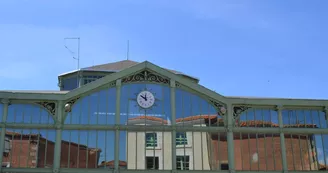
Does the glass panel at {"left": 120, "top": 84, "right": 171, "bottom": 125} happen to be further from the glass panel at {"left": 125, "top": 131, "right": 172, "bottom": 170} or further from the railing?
the glass panel at {"left": 125, "top": 131, "right": 172, "bottom": 170}

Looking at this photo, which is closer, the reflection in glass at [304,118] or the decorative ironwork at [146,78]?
the decorative ironwork at [146,78]

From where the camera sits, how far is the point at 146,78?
31062 mm

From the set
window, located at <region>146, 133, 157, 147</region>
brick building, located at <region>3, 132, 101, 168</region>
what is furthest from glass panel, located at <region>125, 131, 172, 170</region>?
brick building, located at <region>3, 132, 101, 168</region>

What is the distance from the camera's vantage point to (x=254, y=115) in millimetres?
31750

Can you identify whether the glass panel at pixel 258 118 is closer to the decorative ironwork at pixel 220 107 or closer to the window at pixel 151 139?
the decorative ironwork at pixel 220 107

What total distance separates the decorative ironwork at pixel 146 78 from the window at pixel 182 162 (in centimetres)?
525

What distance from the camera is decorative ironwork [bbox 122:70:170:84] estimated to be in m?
30.9

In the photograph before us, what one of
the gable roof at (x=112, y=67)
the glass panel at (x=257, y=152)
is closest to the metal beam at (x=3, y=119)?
the gable roof at (x=112, y=67)

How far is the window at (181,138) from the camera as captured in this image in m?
30.3

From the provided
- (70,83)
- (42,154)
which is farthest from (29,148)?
(70,83)

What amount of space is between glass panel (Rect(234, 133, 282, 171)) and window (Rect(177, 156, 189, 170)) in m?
3.41

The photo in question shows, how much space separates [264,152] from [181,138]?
230 inches

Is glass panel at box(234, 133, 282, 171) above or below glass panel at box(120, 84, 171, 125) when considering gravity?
below

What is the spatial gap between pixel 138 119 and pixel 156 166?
3.33m
